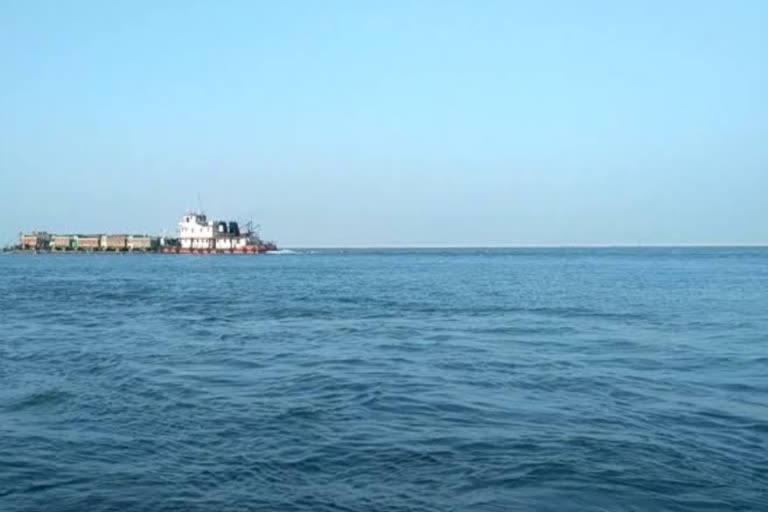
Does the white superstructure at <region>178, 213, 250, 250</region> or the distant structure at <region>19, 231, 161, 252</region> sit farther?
the distant structure at <region>19, 231, 161, 252</region>

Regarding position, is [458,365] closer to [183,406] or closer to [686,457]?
[183,406]

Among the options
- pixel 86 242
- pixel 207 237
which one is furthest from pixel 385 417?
pixel 86 242

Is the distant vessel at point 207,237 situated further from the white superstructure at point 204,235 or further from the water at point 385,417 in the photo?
the water at point 385,417

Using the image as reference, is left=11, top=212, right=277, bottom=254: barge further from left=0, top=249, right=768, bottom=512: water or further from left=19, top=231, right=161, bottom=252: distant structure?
left=0, top=249, right=768, bottom=512: water

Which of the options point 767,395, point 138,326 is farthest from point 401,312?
point 767,395

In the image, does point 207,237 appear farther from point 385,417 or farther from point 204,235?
point 385,417

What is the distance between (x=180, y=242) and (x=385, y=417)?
152 meters

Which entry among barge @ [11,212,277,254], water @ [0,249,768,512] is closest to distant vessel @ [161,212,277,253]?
barge @ [11,212,277,254]

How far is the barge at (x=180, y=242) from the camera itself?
152 m

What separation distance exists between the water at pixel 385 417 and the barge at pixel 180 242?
12748 centimetres

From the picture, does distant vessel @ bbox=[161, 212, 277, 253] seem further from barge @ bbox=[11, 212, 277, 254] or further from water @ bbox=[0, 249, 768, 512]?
water @ bbox=[0, 249, 768, 512]

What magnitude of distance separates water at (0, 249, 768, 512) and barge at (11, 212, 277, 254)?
418ft

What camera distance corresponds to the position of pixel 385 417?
12320 mm

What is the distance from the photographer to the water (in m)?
8.61
